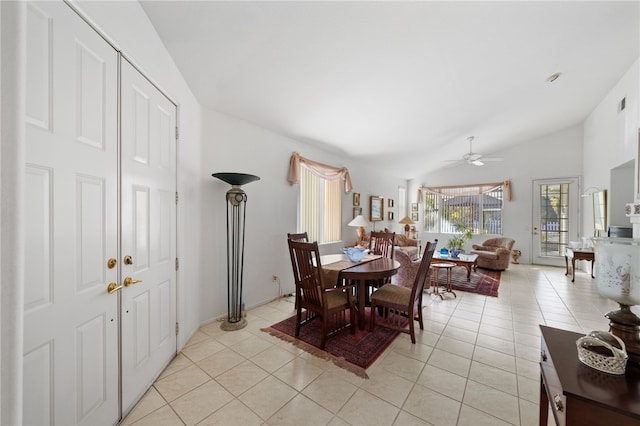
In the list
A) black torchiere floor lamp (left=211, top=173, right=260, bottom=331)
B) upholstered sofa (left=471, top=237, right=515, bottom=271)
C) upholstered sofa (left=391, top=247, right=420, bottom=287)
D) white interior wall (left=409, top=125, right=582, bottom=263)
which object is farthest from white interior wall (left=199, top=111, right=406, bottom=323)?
white interior wall (left=409, top=125, right=582, bottom=263)

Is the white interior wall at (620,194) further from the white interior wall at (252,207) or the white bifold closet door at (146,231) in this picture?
the white bifold closet door at (146,231)

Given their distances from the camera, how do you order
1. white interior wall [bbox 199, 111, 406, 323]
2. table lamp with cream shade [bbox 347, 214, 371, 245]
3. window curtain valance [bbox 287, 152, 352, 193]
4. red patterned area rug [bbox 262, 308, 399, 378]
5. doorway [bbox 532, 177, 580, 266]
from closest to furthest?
1. red patterned area rug [bbox 262, 308, 399, 378]
2. white interior wall [bbox 199, 111, 406, 323]
3. window curtain valance [bbox 287, 152, 352, 193]
4. table lamp with cream shade [bbox 347, 214, 371, 245]
5. doorway [bbox 532, 177, 580, 266]

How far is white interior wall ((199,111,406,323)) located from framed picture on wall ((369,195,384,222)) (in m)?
2.29

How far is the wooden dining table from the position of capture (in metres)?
2.50

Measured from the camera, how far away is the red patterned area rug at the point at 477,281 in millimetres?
4117

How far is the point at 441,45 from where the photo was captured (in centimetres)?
235

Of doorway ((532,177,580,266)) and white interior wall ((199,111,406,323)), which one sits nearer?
white interior wall ((199,111,406,323))

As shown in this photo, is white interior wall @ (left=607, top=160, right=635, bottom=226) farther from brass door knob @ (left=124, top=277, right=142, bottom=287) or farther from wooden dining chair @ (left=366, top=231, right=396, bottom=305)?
brass door knob @ (left=124, top=277, right=142, bottom=287)

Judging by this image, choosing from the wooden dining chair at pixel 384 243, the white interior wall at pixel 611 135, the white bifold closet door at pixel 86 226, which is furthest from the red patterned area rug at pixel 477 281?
the white bifold closet door at pixel 86 226

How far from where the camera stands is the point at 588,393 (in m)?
0.77

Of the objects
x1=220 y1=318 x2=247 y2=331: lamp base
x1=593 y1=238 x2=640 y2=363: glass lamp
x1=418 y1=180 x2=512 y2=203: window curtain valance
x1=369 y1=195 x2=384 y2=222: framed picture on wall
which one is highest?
x1=418 y1=180 x2=512 y2=203: window curtain valance

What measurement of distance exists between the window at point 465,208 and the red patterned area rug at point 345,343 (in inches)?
240

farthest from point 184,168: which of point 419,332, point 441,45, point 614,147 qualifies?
point 614,147

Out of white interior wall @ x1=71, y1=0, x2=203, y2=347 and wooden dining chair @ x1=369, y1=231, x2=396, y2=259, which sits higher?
white interior wall @ x1=71, y1=0, x2=203, y2=347
